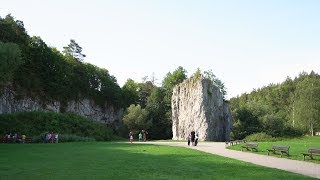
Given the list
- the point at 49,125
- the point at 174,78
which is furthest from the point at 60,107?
the point at 174,78

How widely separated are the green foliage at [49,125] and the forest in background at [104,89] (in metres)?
5.73

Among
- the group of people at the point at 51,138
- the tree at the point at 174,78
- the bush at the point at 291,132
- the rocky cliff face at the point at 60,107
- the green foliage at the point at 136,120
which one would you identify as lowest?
the group of people at the point at 51,138

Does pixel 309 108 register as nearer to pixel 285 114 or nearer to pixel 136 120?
pixel 285 114

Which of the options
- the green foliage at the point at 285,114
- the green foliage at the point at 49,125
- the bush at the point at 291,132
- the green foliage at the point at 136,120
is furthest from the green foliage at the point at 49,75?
the bush at the point at 291,132

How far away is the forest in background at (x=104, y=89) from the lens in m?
59.2

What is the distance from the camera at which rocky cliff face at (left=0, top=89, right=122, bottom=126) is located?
57719 mm

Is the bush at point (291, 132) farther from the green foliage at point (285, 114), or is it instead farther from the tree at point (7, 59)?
the tree at point (7, 59)

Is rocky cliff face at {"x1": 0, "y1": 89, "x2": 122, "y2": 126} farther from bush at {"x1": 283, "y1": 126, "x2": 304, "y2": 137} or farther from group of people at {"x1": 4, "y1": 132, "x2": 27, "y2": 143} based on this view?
bush at {"x1": 283, "y1": 126, "x2": 304, "y2": 137}

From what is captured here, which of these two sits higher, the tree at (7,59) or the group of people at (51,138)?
the tree at (7,59)

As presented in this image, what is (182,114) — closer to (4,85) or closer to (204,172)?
(4,85)

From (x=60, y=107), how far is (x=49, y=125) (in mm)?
18787

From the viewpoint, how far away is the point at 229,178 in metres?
14.7

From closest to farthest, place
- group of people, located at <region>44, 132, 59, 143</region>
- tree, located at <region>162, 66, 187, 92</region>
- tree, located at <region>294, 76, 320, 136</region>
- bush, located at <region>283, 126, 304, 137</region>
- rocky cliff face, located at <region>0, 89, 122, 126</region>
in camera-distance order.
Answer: group of people, located at <region>44, 132, 59, 143</region> → bush, located at <region>283, 126, 304, 137</region> → rocky cliff face, located at <region>0, 89, 122, 126</region> → tree, located at <region>294, 76, 320, 136</region> → tree, located at <region>162, 66, 187, 92</region>

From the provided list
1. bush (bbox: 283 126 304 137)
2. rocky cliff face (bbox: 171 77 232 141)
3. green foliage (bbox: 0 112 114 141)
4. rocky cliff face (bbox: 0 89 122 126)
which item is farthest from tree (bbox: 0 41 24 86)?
bush (bbox: 283 126 304 137)
